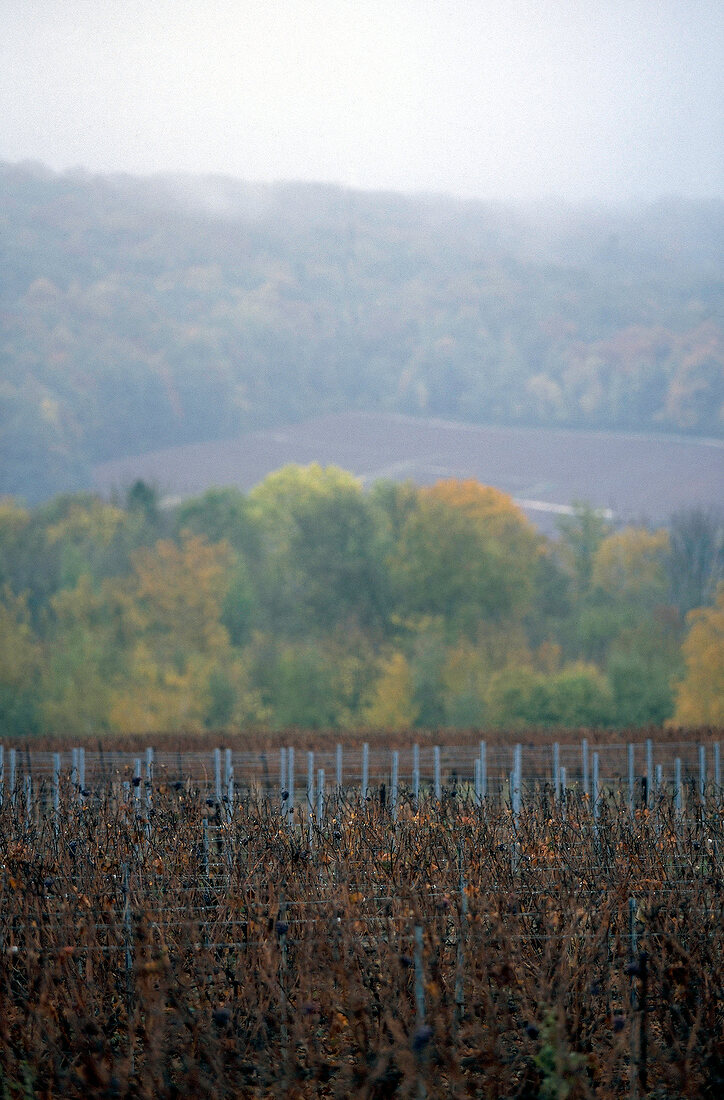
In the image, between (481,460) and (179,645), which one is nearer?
(179,645)

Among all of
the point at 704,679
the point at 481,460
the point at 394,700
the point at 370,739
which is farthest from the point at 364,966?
the point at 481,460

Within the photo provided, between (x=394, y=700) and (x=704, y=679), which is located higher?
(x=704, y=679)

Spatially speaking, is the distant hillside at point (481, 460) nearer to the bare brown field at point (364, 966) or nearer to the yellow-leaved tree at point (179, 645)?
the yellow-leaved tree at point (179, 645)

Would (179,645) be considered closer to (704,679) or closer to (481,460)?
(704,679)

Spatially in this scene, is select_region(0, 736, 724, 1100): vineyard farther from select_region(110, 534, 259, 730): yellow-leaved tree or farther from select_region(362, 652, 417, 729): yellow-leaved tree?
select_region(110, 534, 259, 730): yellow-leaved tree

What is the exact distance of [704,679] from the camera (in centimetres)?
4200

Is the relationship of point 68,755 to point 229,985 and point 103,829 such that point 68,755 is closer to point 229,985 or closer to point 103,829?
point 103,829

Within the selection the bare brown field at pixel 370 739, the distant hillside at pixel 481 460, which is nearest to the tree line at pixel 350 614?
the bare brown field at pixel 370 739

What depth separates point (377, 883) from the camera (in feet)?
23.5

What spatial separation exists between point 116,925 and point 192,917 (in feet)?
1.31

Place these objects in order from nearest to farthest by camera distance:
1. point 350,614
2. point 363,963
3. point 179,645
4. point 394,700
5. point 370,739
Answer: point 363,963 → point 370,739 → point 394,700 → point 179,645 → point 350,614

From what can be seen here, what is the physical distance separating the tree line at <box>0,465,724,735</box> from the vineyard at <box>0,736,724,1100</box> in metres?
31.1

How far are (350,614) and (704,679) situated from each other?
17.3 meters

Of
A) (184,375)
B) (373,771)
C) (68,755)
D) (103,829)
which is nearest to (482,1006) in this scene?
(103,829)
